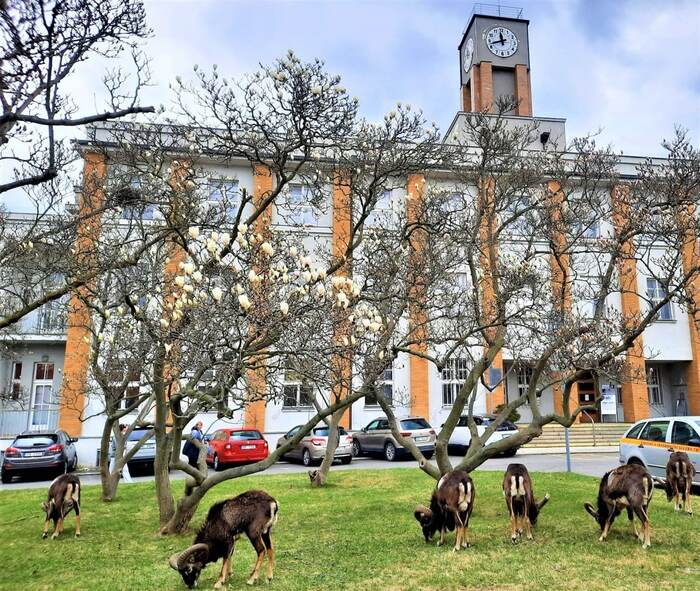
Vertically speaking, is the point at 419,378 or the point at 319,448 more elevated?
the point at 419,378

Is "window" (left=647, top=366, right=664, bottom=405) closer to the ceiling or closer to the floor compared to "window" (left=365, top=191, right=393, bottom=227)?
closer to the floor

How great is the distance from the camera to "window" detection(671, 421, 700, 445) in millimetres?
11922

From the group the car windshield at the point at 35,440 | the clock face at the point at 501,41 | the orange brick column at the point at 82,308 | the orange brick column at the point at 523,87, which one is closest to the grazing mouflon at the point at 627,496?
the orange brick column at the point at 82,308

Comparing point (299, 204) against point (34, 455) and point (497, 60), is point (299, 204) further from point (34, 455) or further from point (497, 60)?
point (497, 60)

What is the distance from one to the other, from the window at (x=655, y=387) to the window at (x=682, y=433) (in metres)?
20.4

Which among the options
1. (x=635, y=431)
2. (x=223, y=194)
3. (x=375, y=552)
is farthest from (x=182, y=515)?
(x=635, y=431)

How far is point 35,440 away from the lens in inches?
738

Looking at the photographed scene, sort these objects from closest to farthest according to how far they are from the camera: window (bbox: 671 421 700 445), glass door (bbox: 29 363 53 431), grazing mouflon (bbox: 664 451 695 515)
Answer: grazing mouflon (bbox: 664 451 695 515), window (bbox: 671 421 700 445), glass door (bbox: 29 363 53 431)

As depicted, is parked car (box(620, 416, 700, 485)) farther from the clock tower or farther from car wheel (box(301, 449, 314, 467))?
the clock tower

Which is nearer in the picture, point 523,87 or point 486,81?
point 486,81

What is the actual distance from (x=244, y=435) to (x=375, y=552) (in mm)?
13612

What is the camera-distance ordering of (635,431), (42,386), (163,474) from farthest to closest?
(42,386), (635,431), (163,474)

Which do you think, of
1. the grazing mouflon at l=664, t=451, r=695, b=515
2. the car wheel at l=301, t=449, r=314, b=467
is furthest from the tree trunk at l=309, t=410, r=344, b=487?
the grazing mouflon at l=664, t=451, r=695, b=515

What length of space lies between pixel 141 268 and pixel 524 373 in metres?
22.6
